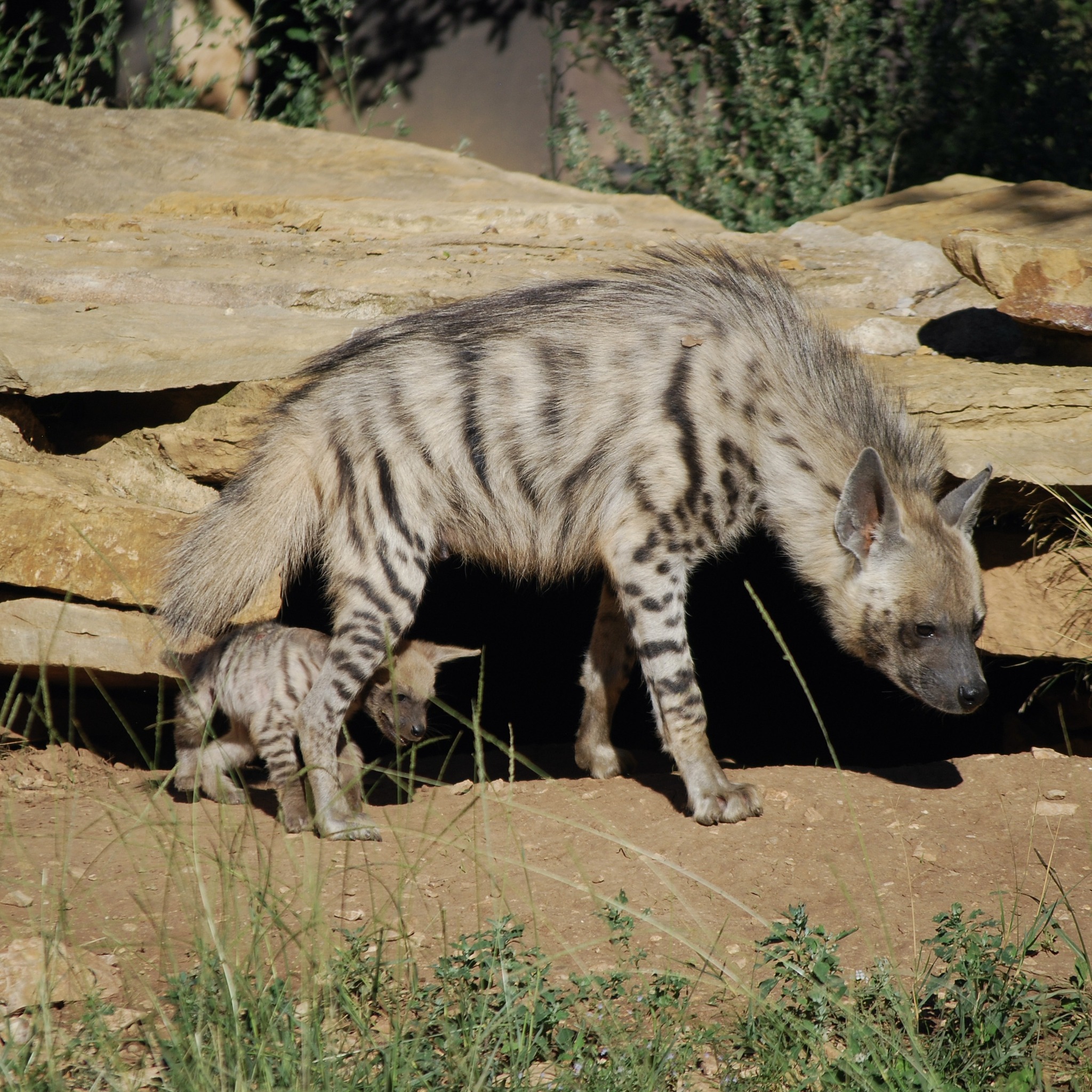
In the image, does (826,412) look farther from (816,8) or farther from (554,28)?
(554,28)

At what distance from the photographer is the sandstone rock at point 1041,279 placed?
12.8 ft

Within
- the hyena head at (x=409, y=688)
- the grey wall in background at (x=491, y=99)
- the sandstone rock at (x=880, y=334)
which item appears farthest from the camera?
the grey wall in background at (x=491, y=99)

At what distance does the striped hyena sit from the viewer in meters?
3.56

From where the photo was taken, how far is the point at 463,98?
A: 841cm

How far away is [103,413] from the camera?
4.28 meters

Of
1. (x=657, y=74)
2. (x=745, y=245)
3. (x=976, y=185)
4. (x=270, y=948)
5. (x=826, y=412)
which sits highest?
(x=657, y=74)

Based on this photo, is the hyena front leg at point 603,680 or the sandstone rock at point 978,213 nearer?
the hyena front leg at point 603,680

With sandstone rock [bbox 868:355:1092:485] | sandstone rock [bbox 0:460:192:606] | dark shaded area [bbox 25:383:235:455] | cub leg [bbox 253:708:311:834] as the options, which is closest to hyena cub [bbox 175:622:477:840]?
cub leg [bbox 253:708:311:834]

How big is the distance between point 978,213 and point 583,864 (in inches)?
153

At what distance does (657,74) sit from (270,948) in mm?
6679

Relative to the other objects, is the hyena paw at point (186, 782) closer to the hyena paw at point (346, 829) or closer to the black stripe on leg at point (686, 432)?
the hyena paw at point (346, 829)

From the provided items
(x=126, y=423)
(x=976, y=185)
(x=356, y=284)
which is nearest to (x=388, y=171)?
(x=356, y=284)

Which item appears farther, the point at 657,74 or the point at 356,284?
the point at 657,74

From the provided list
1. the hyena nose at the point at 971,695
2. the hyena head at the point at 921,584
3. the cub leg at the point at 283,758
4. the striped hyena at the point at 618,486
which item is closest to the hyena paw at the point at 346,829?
the striped hyena at the point at 618,486
